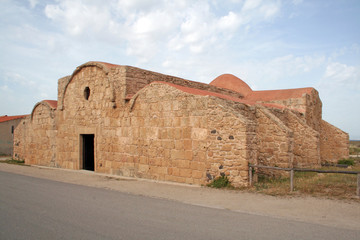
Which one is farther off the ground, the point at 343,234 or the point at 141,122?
the point at 141,122

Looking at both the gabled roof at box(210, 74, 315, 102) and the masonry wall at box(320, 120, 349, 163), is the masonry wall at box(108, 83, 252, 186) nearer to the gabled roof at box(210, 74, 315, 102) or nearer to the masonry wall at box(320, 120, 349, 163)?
the gabled roof at box(210, 74, 315, 102)

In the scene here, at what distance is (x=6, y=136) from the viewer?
2683cm

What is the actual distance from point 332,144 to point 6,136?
2656 centimetres

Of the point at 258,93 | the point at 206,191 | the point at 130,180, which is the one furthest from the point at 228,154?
the point at 258,93

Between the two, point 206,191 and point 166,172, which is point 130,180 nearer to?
point 166,172

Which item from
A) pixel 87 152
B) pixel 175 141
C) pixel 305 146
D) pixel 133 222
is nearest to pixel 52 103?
pixel 87 152

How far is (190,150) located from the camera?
9.12 m

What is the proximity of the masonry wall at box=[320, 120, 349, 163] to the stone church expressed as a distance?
0.05m

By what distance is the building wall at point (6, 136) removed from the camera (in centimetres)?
2623

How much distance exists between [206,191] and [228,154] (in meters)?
1.23

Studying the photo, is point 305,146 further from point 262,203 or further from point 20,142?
point 20,142

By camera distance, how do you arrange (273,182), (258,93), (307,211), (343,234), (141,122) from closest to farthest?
(343,234)
(307,211)
(273,182)
(141,122)
(258,93)

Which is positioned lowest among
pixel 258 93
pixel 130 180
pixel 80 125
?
pixel 130 180

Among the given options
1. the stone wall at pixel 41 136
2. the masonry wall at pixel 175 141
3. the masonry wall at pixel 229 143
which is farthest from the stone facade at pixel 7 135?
the masonry wall at pixel 229 143
